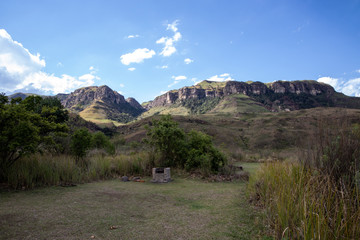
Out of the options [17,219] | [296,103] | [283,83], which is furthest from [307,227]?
[283,83]

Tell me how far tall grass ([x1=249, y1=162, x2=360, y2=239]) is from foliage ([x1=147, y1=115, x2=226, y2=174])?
173 inches

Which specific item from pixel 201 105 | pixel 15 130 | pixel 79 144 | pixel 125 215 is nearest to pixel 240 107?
pixel 201 105

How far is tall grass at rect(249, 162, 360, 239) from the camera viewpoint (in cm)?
233

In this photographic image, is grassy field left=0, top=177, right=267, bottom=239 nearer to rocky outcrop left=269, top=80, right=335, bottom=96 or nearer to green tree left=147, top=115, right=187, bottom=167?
green tree left=147, top=115, right=187, bottom=167

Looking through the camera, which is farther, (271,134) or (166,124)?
(271,134)

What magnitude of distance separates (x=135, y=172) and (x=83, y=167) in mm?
2193

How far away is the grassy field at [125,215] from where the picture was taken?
3293mm

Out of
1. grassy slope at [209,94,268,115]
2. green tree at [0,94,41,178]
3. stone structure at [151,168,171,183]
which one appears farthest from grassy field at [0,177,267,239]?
grassy slope at [209,94,268,115]

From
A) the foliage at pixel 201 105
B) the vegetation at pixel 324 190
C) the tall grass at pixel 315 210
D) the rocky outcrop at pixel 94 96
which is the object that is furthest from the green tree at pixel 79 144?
the rocky outcrop at pixel 94 96

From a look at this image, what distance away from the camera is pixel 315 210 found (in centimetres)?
269

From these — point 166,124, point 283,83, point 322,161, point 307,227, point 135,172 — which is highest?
point 283,83

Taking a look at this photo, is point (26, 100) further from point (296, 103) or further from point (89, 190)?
point (296, 103)

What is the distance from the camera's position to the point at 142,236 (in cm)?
322

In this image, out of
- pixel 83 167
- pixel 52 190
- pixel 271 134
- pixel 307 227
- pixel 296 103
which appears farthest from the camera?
pixel 296 103
